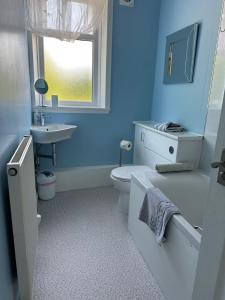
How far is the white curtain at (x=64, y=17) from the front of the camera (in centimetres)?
207

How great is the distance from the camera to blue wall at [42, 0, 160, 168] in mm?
2467

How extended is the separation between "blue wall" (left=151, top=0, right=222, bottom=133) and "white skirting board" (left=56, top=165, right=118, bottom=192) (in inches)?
41.3

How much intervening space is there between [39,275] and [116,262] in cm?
55

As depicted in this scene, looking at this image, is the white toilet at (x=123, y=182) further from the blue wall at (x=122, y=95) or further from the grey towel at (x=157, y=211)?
the blue wall at (x=122, y=95)

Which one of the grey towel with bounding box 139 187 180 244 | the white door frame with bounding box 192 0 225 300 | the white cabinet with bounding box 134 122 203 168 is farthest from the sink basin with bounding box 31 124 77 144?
the white door frame with bounding box 192 0 225 300

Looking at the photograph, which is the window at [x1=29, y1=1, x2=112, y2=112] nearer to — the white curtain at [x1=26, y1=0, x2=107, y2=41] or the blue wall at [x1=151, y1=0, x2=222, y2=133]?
the white curtain at [x1=26, y1=0, x2=107, y2=41]

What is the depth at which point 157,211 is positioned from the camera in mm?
1292

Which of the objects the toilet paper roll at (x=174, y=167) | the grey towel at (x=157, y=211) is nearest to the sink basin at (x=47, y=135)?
the toilet paper roll at (x=174, y=167)

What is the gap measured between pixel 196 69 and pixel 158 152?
89 cm

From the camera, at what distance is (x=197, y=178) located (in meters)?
1.74

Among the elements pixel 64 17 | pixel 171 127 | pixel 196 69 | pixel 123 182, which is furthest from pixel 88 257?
pixel 64 17

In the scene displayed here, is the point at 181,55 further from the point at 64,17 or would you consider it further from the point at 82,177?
the point at 82,177

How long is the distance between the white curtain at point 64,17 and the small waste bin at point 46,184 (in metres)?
1.53

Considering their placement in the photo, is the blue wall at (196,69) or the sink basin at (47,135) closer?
the blue wall at (196,69)
